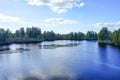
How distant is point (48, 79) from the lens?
3166 cm

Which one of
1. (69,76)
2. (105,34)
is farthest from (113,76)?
(105,34)

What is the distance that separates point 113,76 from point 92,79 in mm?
5112

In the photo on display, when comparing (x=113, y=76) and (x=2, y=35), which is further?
(x=2, y=35)

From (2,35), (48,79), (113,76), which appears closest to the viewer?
(48,79)

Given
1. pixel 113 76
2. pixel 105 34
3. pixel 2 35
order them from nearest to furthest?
pixel 113 76 → pixel 2 35 → pixel 105 34

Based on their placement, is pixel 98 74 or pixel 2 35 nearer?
pixel 98 74

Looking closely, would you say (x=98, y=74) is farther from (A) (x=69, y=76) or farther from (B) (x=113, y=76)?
(A) (x=69, y=76)

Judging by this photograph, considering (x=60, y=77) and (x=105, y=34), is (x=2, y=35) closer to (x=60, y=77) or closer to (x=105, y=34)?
(x=105, y=34)

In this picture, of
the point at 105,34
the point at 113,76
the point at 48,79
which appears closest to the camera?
the point at 48,79

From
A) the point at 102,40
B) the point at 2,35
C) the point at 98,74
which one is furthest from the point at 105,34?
the point at 98,74

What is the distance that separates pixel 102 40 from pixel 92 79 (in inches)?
5054

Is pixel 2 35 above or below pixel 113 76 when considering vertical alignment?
above

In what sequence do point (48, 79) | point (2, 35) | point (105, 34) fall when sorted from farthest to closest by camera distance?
point (105, 34) < point (2, 35) < point (48, 79)

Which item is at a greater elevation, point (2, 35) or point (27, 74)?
point (2, 35)
